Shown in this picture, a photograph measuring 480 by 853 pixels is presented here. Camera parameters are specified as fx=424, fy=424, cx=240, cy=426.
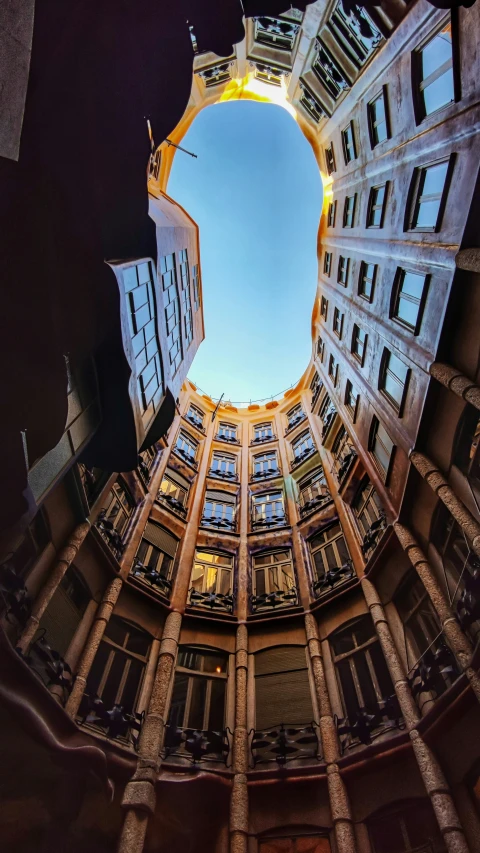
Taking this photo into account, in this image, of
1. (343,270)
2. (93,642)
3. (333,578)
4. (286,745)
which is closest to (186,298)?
(343,270)

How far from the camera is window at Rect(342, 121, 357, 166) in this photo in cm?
2042

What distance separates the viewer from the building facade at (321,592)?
395 inches

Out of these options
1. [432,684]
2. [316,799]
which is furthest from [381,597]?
[316,799]

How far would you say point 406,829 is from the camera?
10.0 metres

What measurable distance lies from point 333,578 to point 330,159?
23.4 meters

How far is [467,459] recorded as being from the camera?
11562 millimetres

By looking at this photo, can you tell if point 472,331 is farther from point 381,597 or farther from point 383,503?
point 381,597

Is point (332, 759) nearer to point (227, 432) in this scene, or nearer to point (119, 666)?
point (119, 666)

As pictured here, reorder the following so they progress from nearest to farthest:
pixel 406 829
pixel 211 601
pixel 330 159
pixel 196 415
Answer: pixel 406 829 < pixel 211 601 < pixel 330 159 < pixel 196 415

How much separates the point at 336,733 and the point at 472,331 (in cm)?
1186

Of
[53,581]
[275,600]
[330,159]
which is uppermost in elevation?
[330,159]

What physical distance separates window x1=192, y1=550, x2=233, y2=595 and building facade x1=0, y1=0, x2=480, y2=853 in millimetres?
98

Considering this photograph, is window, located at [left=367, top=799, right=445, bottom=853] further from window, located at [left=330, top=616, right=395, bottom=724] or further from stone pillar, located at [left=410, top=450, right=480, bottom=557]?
stone pillar, located at [left=410, top=450, right=480, bottom=557]

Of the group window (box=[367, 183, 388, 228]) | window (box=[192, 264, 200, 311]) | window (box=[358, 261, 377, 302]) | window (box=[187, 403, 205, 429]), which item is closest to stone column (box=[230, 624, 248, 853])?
window (box=[358, 261, 377, 302])
